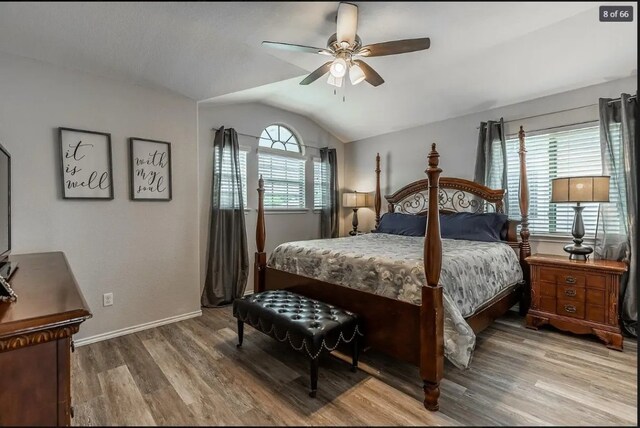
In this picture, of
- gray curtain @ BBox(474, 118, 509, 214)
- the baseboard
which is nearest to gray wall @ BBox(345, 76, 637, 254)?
gray curtain @ BBox(474, 118, 509, 214)

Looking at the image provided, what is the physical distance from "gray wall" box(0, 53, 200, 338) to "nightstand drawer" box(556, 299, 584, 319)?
3.56 meters

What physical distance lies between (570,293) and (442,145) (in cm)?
231

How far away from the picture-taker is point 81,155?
2496 mm

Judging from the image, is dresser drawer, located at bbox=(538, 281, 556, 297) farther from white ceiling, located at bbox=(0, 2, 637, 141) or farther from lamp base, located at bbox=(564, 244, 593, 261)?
white ceiling, located at bbox=(0, 2, 637, 141)

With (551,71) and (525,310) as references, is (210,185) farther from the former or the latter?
(525,310)

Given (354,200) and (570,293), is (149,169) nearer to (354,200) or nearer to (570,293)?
(354,200)

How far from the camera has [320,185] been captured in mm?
4969

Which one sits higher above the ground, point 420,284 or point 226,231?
point 226,231

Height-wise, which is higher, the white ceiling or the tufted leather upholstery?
the white ceiling

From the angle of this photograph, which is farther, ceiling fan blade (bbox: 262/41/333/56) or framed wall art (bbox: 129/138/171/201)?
framed wall art (bbox: 129/138/171/201)

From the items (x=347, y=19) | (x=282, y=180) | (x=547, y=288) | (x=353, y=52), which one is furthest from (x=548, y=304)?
(x=282, y=180)

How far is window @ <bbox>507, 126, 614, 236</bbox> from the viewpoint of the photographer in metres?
2.29

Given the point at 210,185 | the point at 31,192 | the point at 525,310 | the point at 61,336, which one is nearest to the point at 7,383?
the point at 61,336

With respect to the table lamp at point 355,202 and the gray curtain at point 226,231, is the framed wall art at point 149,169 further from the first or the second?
the table lamp at point 355,202
